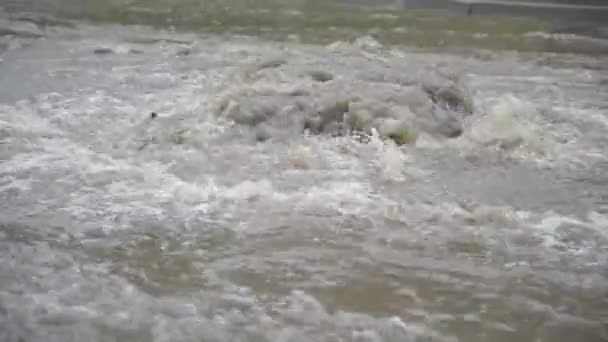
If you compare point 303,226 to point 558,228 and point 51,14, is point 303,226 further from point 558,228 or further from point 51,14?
point 51,14

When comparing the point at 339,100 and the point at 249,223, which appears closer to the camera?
the point at 249,223

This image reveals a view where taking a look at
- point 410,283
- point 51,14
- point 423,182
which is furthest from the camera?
point 51,14

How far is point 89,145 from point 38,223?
120 cm

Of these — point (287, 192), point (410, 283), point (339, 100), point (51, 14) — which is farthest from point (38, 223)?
point (51, 14)

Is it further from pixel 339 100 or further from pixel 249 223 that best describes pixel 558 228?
pixel 339 100

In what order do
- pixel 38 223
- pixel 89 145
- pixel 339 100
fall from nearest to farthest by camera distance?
pixel 38 223 → pixel 89 145 → pixel 339 100

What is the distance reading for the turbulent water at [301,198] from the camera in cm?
337

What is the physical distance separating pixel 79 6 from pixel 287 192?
6543 millimetres

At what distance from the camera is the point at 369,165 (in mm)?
4980

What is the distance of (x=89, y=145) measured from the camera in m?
5.22

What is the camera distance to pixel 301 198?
4.46 m

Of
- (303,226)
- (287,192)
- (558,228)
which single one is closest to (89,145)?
(287,192)

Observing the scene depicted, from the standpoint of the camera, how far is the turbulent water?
3.37 meters

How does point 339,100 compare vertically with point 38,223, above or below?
above
